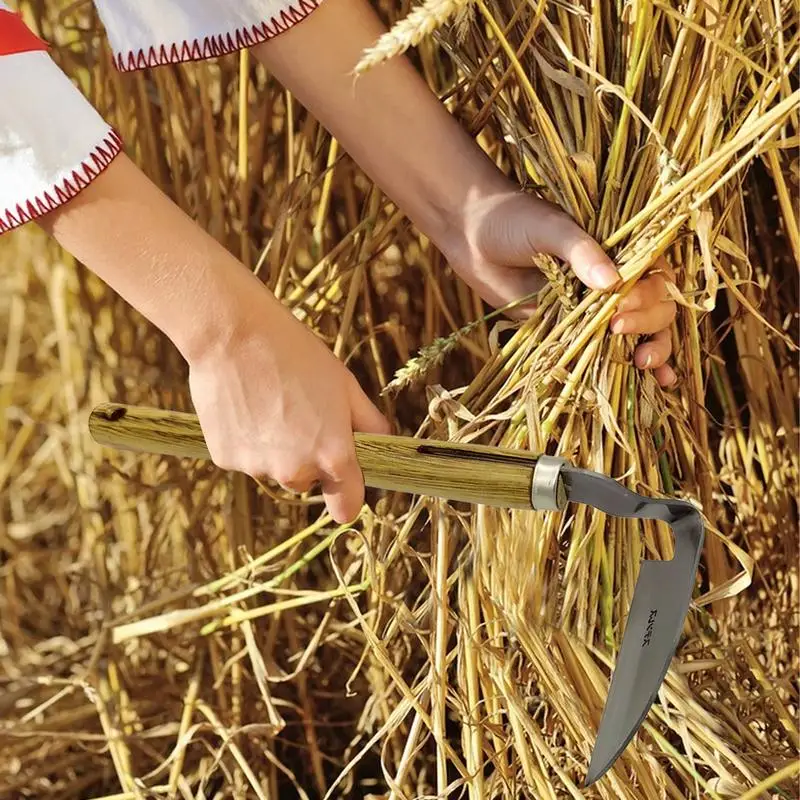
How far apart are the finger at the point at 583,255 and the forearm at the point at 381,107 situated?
0.25 ft

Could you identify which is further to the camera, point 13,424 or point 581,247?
point 13,424

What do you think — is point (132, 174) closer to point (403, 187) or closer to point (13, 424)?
point (403, 187)

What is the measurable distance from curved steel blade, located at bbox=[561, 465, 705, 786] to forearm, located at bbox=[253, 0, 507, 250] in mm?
244

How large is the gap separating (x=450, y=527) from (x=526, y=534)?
0.06 metres

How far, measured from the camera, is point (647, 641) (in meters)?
0.56

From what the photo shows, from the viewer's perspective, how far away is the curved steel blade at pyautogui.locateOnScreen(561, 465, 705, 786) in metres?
0.54

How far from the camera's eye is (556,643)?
0.65 metres

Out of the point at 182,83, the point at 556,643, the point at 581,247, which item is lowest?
the point at 556,643

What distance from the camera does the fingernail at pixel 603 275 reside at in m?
0.55

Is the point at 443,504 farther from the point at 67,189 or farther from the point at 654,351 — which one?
the point at 67,189

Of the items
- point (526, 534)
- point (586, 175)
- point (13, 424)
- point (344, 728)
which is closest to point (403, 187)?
point (586, 175)

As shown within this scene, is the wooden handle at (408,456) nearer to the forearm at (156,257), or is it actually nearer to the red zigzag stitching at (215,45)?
the forearm at (156,257)

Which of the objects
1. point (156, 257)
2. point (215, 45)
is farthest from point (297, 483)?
point (215, 45)

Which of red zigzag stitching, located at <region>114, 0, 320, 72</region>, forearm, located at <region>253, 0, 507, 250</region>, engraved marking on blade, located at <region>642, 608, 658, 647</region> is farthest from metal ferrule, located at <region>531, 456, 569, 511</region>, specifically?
red zigzag stitching, located at <region>114, 0, 320, 72</region>
